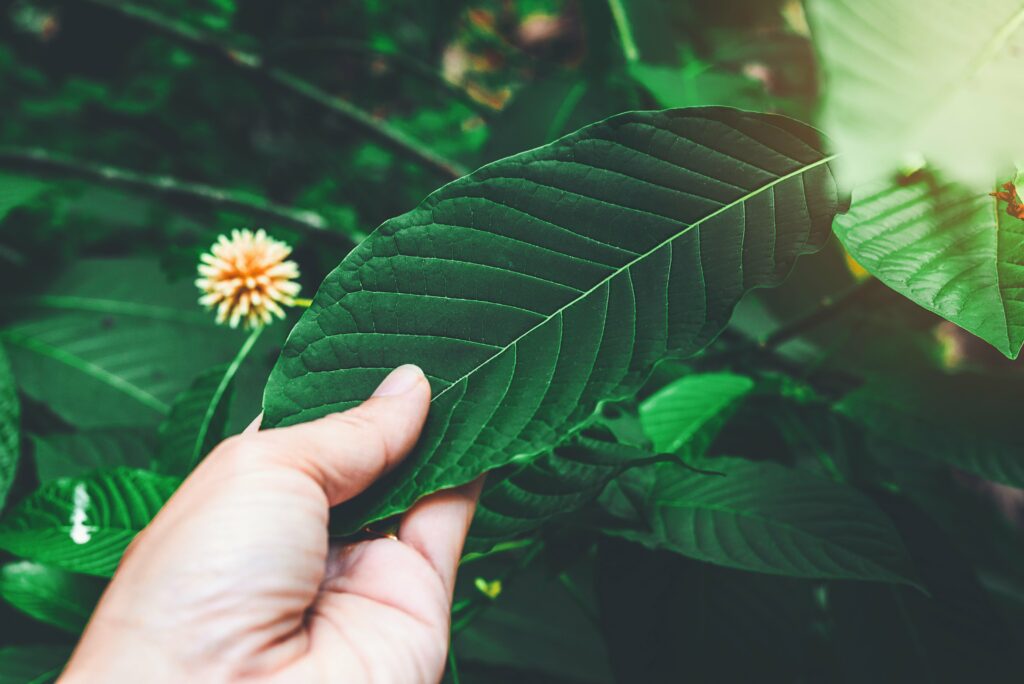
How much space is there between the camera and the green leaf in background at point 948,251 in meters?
0.47

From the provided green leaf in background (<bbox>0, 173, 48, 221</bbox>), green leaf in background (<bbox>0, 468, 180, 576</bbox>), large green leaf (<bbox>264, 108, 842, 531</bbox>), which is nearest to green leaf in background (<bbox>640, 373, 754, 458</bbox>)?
large green leaf (<bbox>264, 108, 842, 531</bbox>)

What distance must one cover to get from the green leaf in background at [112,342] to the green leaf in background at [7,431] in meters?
0.23

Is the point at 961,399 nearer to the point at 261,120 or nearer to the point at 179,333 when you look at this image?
the point at 179,333

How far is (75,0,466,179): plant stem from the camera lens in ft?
4.70

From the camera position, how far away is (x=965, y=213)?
561 mm

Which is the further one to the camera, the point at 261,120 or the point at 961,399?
the point at 261,120

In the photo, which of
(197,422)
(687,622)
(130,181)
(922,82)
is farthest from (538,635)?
(130,181)

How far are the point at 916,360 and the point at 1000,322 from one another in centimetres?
58

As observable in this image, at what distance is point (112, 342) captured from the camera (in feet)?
3.72

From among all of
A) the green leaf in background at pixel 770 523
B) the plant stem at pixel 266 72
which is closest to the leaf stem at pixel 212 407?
the green leaf in background at pixel 770 523

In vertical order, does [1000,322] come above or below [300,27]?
below

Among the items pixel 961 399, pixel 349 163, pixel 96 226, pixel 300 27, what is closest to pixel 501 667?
pixel 961 399

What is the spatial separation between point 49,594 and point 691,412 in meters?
0.84

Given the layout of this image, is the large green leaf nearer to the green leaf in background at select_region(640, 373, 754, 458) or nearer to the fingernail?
the fingernail
